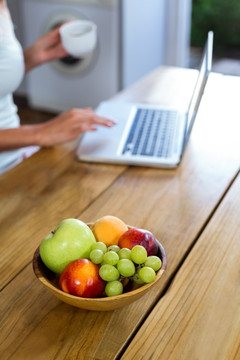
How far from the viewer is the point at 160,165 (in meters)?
1.34

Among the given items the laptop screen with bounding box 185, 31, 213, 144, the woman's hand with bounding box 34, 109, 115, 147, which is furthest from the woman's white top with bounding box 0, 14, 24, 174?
the laptop screen with bounding box 185, 31, 213, 144

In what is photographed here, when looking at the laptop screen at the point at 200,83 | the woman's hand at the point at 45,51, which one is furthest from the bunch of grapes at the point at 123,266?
the woman's hand at the point at 45,51

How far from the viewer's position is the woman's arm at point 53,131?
53.7 inches

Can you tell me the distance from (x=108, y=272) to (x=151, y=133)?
73cm

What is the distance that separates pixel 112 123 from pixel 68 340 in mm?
739

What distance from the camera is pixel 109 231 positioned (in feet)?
2.98

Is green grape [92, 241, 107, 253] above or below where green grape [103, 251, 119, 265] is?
below

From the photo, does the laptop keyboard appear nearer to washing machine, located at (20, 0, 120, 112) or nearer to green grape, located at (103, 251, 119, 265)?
green grape, located at (103, 251, 119, 265)

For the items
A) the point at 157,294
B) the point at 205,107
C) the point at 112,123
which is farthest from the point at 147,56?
the point at 157,294

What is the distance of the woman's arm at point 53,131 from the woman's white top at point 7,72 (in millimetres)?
191

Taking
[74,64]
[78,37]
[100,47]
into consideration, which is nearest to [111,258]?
[78,37]

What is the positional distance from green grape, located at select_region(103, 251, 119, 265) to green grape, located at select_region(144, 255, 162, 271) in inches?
2.0

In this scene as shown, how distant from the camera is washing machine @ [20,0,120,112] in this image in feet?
10.3

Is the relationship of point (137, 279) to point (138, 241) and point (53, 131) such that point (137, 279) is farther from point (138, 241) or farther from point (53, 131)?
point (53, 131)
